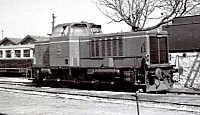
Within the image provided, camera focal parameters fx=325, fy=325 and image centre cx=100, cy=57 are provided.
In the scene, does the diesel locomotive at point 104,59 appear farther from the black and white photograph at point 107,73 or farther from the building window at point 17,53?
the building window at point 17,53

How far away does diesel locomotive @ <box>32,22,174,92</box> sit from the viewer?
15047mm

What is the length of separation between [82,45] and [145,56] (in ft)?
13.6

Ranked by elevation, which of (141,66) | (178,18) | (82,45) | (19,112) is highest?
(178,18)

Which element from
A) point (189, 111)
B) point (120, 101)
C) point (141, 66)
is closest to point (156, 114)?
point (189, 111)

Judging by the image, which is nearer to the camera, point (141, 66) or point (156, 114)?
point (156, 114)

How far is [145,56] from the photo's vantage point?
14.9 metres

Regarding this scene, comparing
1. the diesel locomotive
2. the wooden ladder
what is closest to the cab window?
the diesel locomotive

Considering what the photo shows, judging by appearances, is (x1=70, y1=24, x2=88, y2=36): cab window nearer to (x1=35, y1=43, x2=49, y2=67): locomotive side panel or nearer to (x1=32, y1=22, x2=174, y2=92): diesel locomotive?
(x1=32, y1=22, x2=174, y2=92): diesel locomotive

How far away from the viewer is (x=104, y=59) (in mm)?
16562

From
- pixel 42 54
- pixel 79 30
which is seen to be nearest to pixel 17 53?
pixel 42 54

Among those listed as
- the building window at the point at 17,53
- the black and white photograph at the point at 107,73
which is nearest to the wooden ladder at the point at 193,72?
the black and white photograph at the point at 107,73

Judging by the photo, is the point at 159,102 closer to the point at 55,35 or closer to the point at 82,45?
the point at 82,45

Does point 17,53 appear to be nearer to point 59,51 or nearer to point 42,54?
point 42,54

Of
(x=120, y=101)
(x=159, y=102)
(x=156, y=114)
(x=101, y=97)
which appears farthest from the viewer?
(x=101, y=97)
